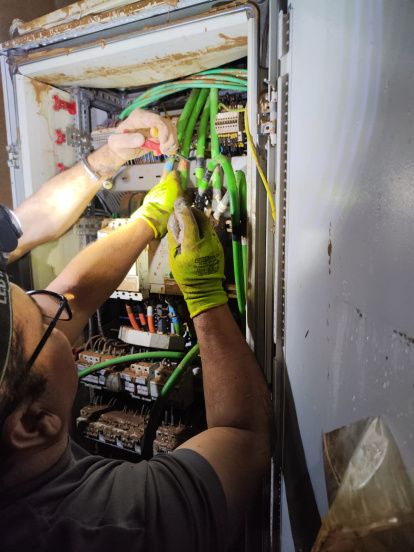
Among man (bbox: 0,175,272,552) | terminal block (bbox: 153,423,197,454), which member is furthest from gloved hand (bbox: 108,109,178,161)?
terminal block (bbox: 153,423,197,454)

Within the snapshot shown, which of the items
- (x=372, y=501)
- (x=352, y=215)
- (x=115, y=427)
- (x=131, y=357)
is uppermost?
(x=352, y=215)

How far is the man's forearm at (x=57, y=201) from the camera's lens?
4.95ft

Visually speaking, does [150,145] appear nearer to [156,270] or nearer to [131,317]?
[156,270]

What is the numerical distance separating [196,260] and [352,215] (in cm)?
74

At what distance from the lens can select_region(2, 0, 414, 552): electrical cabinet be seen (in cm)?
40

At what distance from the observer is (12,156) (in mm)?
1557

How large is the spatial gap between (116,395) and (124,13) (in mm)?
1964

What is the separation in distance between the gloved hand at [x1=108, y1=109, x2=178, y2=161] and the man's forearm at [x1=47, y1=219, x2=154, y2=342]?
1.23 ft

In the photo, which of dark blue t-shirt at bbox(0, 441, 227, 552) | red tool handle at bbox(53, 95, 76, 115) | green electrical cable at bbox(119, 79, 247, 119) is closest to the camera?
dark blue t-shirt at bbox(0, 441, 227, 552)

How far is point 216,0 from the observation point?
3.41 feet

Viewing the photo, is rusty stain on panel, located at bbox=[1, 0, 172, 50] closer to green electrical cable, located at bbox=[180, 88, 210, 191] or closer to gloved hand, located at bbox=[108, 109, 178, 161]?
gloved hand, located at bbox=[108, 109, 178, 161]

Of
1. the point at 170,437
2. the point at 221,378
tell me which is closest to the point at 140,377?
the point at 170,437

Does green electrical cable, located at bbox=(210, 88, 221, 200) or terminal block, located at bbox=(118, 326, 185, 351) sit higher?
green electrical cable, located at bbox=(210, 88, 221, 200)

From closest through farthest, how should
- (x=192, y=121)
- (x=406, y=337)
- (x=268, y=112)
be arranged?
(x=406, y=337) → (x=268, y=112) → (x=192, y=121)
